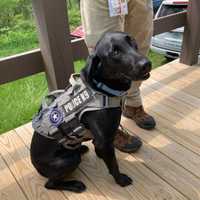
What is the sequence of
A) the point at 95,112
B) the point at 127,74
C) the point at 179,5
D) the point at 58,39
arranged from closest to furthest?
1. the point at 127,74
2. the point at 95,112
3. the point at 58,39
4. the point at 179,5

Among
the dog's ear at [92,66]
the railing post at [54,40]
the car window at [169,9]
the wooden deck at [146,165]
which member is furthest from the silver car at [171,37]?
the dog's ear at [92,66]

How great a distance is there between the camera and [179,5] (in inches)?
153

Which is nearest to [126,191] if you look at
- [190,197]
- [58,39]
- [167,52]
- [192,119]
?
[190,197]

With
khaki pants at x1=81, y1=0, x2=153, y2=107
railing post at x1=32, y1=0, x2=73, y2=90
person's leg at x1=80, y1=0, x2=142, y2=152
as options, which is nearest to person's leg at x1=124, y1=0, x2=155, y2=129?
khaki pants at x1=81, y1=0, x2=153, y2=107

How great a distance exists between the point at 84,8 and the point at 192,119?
3.95ft

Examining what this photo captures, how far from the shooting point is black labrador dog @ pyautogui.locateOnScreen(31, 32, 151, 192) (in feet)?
4.83

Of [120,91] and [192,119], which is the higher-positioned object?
[120,91]

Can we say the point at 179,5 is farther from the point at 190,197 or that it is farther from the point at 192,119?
the point at 190,197

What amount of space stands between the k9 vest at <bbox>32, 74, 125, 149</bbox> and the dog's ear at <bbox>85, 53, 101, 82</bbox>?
65 mm

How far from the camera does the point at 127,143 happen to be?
7.04 feet

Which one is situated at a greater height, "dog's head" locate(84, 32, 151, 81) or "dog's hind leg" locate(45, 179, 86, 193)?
"dog's head" locate(84, 32, 151, 81)

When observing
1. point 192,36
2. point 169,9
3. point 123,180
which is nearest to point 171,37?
point 169,9

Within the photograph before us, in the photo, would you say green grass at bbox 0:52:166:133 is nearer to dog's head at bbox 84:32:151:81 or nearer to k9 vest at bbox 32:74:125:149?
k9 vest at bbox 32:74:125:149

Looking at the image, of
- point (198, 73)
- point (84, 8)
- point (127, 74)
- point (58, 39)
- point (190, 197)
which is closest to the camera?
point (127, 74)
